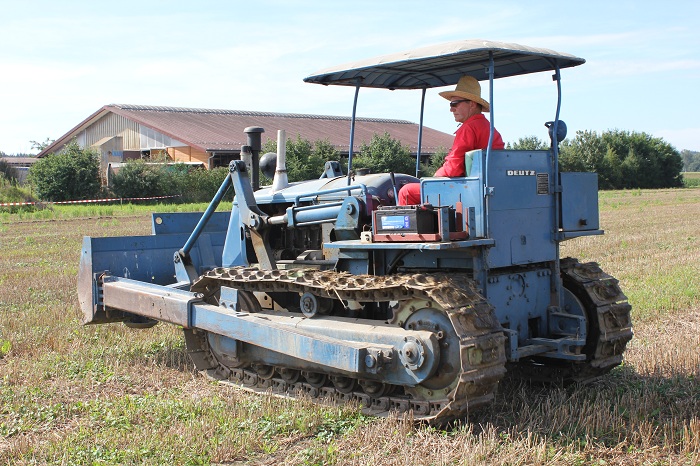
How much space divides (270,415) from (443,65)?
12.0ft

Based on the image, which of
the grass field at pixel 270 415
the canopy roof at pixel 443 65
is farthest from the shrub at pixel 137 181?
the canopy roof at pixel 443 65

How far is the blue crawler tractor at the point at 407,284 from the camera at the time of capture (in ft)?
19.9

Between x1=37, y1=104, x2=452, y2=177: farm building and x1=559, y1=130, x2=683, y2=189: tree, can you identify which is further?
x1=559, y1=130, x2=683, y2=189: tree

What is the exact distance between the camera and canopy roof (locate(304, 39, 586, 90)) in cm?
626

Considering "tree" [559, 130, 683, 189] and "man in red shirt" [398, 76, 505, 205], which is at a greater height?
"tree" [559, 130, 683, 189]

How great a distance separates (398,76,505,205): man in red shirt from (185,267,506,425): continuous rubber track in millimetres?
883

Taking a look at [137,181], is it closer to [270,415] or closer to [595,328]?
[270,415]

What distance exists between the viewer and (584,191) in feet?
23.8

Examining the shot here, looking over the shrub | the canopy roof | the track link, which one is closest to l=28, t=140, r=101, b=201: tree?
the shrub

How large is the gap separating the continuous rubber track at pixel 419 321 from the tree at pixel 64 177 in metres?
35.2

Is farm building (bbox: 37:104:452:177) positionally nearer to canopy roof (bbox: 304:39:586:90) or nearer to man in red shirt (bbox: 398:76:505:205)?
canopy roof (bbox: 304:39:586:90)

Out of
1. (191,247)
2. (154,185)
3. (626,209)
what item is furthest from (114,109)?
(191,247)

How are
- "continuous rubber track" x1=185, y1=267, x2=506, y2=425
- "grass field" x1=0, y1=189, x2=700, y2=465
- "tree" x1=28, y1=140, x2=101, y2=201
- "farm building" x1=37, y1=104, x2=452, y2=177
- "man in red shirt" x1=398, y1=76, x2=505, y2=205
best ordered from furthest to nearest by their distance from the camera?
1. "farm building" x1=37, y1=104, x2=452, y2=177
2. "tree" x1=28, y1=140, x2=101, y2=201
3. "man in red shirt" x1=398, y1=76, x2=505, y2=205
4. "continuous rubber track" x1=185, y1=267, x2=506, y2=425
5. "grass field" x1=0, y1=189, x2=700, y2=465

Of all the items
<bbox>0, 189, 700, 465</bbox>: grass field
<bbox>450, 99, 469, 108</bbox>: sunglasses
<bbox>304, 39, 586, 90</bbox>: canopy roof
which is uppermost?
<bbox>304, 39, 586, 90</bbox>: canopy roof
